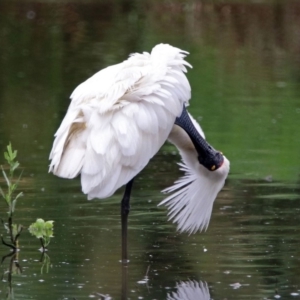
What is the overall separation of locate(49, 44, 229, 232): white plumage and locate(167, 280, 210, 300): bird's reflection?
2.86 feet

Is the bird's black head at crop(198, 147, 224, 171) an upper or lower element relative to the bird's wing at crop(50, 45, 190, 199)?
lower

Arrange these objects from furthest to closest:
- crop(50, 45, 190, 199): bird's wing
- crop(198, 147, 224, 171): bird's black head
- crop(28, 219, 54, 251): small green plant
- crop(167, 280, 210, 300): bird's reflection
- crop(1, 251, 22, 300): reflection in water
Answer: crop(198, 147, 224, 171): bird's black head < crop(28, 219, 54, 251): small green plant < crop(50, 45, 190, 199): bird's wing < crop(1, 251, 22, 300): reflection in water < crop(167, 280, 210, 300): bird's reflection

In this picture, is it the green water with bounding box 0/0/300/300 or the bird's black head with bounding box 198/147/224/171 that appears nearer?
the green water with bounding box 0/0/300/300

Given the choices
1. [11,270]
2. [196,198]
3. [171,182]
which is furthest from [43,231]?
[171,182]

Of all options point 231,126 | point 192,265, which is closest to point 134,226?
point 192,265

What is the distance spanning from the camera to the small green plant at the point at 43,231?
26.3ft

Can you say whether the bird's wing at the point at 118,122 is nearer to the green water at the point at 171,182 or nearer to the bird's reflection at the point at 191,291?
the green water at the point at 171,182

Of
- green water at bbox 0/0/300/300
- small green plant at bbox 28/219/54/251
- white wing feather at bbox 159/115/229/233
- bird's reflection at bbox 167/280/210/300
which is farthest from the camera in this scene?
white wing feather at bbox 159/115/229/233

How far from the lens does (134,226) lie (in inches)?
355

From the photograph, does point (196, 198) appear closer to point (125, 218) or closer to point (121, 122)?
point (125, 218)

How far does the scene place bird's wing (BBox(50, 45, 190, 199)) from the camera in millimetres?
7578

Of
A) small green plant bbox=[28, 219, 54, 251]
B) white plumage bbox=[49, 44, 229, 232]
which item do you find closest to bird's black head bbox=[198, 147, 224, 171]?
white plumage bbox=[49, 44, 229, 232]

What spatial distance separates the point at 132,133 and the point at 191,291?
4.29 ft

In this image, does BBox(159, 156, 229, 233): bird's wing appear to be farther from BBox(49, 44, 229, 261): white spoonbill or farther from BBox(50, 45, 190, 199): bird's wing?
BBox(50, 45, 190, 199): bird's wing
